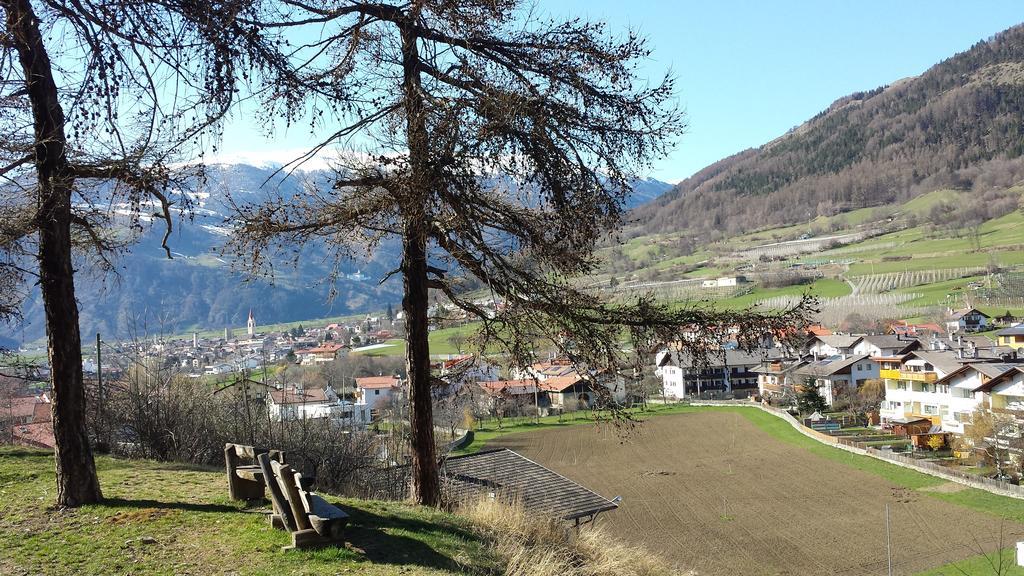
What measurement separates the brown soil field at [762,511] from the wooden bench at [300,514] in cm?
1072

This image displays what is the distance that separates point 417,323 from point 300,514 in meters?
2.59

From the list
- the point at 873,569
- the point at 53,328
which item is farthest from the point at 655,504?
the point at 53,328

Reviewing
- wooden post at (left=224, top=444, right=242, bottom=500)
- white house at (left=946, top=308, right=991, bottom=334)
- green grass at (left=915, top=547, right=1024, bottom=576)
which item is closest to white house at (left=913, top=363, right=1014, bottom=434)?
green grass at (left=915, top=547, right=1024, bottom=576)

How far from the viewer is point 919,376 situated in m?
47.8

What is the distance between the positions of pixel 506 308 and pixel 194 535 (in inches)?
148

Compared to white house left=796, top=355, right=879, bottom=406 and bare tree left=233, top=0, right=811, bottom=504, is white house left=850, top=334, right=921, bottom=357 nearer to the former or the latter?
white house left=796, top=355, right=879, bottom=406

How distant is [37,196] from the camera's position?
7.89m

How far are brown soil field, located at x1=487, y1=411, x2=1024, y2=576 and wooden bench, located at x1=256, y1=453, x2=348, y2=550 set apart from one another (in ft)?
35.2

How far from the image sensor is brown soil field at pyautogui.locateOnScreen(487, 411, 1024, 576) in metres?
23.4

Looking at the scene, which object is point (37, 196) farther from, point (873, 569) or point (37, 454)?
point (873, 569)

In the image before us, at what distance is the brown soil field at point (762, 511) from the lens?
76.6ft

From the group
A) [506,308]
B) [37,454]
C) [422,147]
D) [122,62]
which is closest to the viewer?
[122,62]

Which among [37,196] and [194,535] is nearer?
[194,535]

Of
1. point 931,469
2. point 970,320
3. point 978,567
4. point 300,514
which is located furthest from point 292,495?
point 970,320
